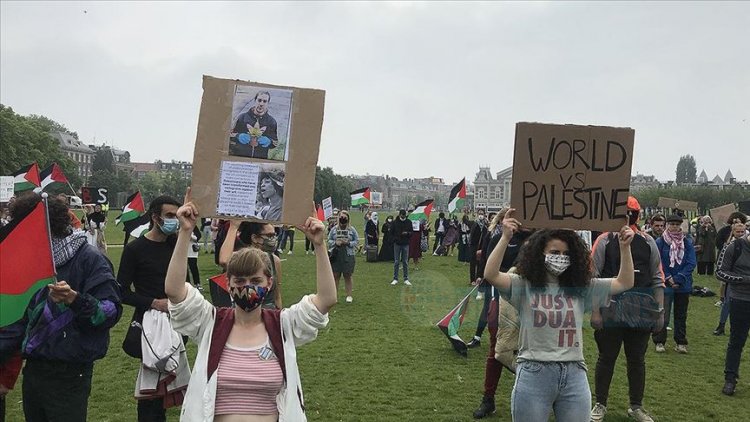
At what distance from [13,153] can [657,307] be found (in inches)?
2703

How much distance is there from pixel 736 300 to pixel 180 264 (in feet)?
22.0

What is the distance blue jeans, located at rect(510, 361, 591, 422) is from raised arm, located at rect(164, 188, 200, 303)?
7.21 ft

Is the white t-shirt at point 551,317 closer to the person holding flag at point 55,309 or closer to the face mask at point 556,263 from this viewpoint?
the face mask at point 556,263

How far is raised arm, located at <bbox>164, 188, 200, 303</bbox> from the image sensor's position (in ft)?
10.3

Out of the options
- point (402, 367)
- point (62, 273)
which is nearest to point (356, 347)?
point (402, 367)

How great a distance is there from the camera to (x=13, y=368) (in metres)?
4.17

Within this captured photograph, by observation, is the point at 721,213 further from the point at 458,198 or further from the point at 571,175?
the point at 571,175

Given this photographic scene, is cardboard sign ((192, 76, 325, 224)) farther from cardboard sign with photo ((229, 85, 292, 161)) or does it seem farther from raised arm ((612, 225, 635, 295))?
raised arm ((612, 225, 635, 295))

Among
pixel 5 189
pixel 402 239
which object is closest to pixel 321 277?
pixel 402 239

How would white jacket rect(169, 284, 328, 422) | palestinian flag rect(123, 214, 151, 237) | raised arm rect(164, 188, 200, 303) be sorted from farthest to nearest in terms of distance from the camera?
1. palestinian flag rect(123, 214, 151, 237)
2. raised arm rect(164, 188, 200, 303)
3. white jacket rect(169, 284, 328, 422)

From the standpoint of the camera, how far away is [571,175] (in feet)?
13.2

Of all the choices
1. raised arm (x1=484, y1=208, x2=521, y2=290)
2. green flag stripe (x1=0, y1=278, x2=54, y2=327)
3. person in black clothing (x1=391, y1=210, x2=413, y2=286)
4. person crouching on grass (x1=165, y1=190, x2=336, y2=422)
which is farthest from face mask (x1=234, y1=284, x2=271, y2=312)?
person in black clothing (x1=391, y1=210, x2=413, y2=286)

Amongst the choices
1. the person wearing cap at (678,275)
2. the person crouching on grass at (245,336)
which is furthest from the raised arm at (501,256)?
the person wearing cap at (678,275)

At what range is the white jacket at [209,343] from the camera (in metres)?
3.00
